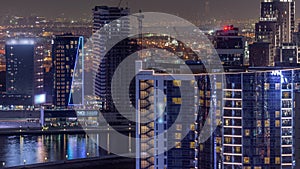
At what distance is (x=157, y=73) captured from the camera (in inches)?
513

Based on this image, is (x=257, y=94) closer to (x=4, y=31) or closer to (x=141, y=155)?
(x=141, y=155)

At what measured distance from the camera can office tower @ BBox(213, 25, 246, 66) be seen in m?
21.5

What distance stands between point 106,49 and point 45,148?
214 inches

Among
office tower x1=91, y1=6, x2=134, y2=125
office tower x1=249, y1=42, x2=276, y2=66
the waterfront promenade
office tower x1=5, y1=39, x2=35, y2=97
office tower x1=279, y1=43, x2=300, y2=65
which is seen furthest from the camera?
office tower x1=5, y1=39, x2=35, y2=97

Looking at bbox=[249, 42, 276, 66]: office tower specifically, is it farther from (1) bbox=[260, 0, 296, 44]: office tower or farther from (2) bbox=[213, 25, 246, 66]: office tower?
(1) bbox=[260, 0, 296, 44]: office tower

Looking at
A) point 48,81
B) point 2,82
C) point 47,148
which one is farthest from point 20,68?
point 47,148

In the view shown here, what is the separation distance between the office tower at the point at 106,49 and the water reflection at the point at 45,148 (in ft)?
7.25

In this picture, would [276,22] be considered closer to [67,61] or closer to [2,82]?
[67,61]

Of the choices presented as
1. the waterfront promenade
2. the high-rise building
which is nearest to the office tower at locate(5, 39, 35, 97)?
the waterfront promenade

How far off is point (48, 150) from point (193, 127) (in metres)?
5.88

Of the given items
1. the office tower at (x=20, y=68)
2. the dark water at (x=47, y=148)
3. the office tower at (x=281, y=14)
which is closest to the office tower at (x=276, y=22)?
the office tower at (x=281, y=14)

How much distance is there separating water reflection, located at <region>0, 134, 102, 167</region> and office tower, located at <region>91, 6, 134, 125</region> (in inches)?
87.0

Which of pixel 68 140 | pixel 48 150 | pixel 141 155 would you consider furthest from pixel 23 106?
pixel 141 155

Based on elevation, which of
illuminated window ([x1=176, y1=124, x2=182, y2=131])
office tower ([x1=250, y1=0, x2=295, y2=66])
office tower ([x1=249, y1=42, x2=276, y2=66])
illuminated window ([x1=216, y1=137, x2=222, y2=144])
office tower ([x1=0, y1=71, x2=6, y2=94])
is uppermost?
office tower ([x1=250, y1=0, x2=295, y2=66])
